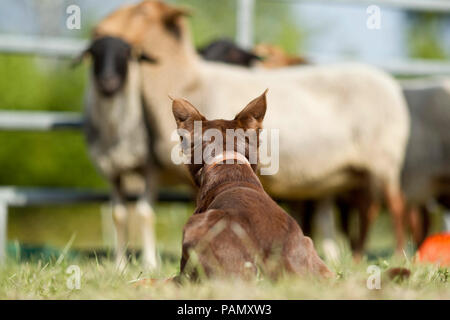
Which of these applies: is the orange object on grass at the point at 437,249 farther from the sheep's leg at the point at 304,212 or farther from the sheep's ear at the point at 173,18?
the sheep's ear at the point at 173,18

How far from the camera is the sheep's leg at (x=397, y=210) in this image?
4.58 meters

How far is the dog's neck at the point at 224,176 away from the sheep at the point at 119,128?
2.17m

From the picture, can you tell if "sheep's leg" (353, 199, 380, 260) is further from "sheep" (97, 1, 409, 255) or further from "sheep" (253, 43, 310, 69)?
"sheep" (253, 43, 310, 69)

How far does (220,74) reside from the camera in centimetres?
412

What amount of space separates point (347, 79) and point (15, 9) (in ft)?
22.6

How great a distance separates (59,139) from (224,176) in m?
8.09

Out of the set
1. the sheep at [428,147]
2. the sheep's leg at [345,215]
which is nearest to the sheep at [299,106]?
the sheep at [428,147]

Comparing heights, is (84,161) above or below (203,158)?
below

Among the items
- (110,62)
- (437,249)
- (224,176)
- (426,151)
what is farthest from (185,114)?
(426,151)

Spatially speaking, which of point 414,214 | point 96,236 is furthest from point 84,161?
point 414,214

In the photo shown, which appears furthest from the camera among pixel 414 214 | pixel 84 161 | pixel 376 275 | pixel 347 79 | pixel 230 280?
pixel 84 161

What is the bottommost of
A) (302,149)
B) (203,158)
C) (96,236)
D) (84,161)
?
(96,236)

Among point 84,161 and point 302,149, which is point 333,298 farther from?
point 84,161
